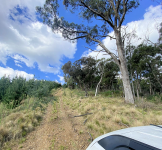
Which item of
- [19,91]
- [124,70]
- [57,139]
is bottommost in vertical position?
[57,139]

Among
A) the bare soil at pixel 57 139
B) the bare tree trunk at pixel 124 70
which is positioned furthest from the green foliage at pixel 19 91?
the bare tree trunk at pixel 124 70

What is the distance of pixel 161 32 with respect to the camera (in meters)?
10.7

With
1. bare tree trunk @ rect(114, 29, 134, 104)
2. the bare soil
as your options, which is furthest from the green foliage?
bare tree trunk @ rect(114, 29, 134, 104)

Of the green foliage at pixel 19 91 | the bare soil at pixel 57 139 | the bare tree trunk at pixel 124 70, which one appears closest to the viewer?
the bare soil at pixel 57 139

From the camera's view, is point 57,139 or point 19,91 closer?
point 57,139

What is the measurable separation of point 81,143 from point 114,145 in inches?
90.1

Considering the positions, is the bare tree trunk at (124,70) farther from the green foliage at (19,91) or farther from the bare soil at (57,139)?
the green foliage at (19,91)

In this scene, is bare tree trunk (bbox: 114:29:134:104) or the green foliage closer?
the green foliage

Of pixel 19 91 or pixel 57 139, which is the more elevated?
pixel 19 91

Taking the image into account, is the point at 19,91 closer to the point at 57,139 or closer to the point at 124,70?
the point at 57,139

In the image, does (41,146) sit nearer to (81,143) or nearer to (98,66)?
(81,143)

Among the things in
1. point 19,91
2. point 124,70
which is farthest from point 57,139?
point 19,91

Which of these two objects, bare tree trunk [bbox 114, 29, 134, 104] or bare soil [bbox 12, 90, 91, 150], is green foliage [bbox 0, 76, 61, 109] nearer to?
bare soil [bbox 12, 90, 91, 150]

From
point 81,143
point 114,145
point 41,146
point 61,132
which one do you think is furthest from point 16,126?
point 114,145
